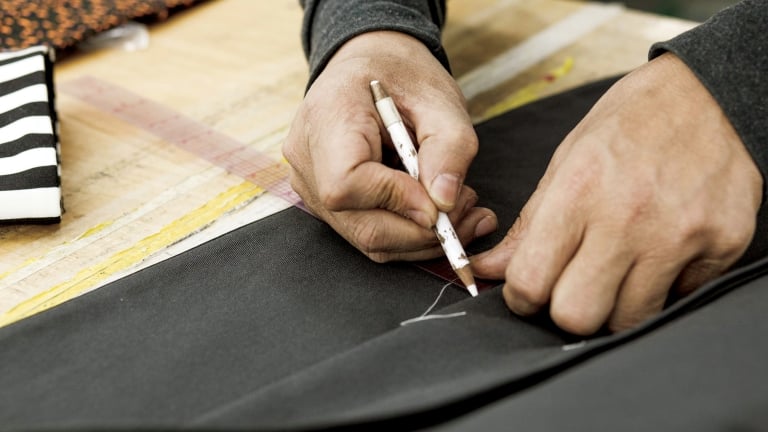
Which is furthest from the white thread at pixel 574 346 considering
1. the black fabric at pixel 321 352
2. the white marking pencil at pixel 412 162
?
the white marking pencil at pixel 412 162

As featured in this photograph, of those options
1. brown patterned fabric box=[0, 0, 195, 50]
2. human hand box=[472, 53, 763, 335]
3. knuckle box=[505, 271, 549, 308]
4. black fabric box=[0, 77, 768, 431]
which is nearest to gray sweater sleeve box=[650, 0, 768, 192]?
human hand box=[472, 53, 763, 335]

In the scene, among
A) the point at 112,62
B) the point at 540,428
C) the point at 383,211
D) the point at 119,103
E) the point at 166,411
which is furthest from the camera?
the point at 112,62

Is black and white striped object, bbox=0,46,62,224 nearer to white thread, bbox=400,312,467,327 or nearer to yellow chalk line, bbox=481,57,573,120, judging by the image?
white thread, bbox=400,312,467,327

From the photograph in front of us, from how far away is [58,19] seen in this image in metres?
1.35

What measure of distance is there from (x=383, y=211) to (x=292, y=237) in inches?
4.9

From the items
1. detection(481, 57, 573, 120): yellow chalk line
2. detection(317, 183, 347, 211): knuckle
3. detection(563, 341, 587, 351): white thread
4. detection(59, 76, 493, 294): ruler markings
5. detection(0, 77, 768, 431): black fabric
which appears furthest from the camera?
detection(481, 57, 573, 120): yellow chalk line

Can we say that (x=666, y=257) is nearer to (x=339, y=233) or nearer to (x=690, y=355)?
(x=690, y=355)

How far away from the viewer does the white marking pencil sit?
752 millimetres

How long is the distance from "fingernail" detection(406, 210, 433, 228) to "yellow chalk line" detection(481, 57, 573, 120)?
44cm

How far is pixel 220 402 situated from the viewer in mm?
625

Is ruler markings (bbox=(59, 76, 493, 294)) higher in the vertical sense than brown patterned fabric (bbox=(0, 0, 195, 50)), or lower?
lower

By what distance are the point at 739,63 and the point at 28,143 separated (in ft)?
2.81

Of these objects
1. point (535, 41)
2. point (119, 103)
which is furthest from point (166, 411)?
point (535, 41)

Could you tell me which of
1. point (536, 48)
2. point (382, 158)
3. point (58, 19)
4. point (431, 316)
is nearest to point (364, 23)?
point (382, 158)
